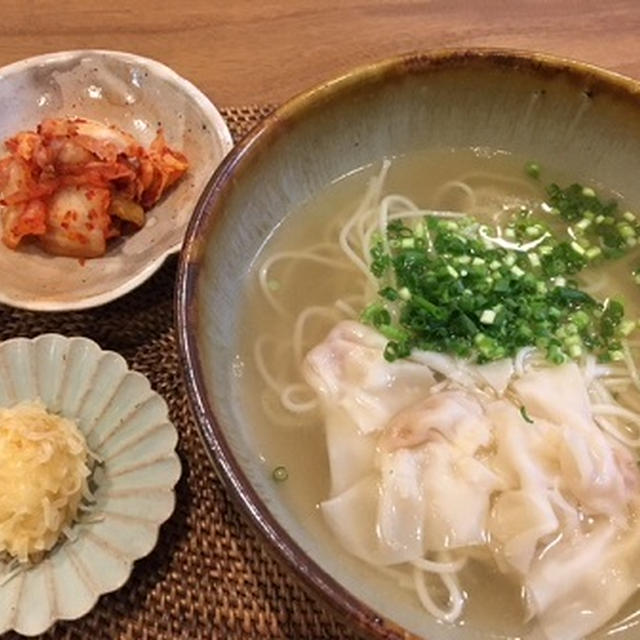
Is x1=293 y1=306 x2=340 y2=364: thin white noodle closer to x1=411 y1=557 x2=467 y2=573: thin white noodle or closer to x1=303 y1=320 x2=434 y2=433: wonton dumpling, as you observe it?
x1=303 y1=320 x2=434 y2=433: wonton dumpling

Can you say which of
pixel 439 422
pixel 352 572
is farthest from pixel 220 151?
pixel 352 572

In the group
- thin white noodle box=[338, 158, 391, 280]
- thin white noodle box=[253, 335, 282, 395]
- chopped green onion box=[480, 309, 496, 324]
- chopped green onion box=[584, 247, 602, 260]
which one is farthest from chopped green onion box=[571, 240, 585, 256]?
thin white noodle box=[253, 335, 282, 395]

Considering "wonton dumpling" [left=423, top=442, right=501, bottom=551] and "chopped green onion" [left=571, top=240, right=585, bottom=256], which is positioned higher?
"chopped green onion" [left=571, top=240, right=585, bottom=256]

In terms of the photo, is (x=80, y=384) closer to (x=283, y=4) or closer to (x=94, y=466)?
(x=94, y=466)

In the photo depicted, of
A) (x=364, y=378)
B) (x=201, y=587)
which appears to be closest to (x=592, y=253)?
(x=364, y=378)

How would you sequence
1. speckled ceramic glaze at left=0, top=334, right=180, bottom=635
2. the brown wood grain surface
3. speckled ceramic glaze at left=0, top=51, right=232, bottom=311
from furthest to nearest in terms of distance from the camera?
the brown wood grain surface → speckled ceramic glaze at left=0, top=51, right=232, bottom=311 → speckled ceramic glaze at left=0, top=334, right=180, bottom=635
